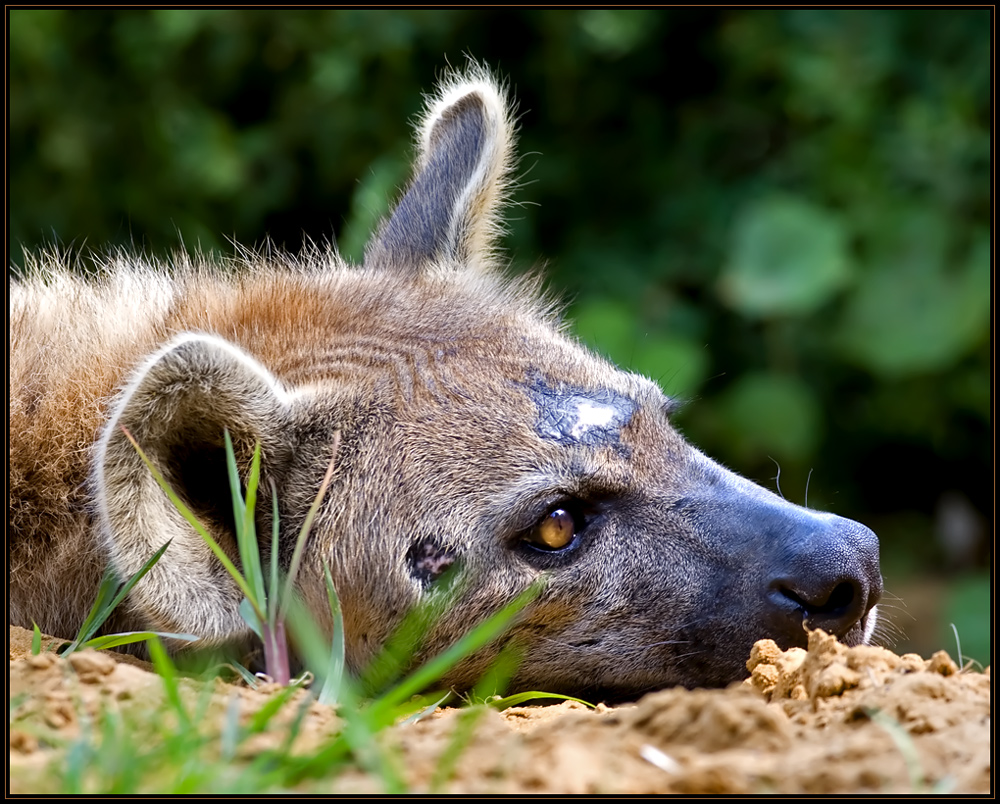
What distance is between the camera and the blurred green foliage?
504 centimetres

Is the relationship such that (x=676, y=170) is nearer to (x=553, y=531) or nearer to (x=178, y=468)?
(x=553, y=531)

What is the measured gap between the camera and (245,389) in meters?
2.16

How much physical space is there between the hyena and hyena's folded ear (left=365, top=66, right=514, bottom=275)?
63 cm

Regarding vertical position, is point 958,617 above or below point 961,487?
below

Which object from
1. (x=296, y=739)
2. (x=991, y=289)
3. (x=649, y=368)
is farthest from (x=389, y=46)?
(x=296, y=739)

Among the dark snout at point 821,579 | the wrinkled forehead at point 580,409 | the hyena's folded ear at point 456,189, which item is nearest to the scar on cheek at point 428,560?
the wrinkled forehead at point 580,409

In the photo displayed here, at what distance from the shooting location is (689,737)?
1.37 metres

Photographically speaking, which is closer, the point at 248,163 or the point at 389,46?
the point at 389,46

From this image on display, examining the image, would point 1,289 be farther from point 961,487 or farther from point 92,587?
point 961,487

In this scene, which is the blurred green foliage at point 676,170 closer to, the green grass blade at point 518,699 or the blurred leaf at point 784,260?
the blurred leaf at point 784,260

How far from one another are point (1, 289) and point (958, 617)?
3.83 metres

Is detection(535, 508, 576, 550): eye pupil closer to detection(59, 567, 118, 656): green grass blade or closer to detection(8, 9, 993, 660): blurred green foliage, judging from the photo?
detection(59, 567, 118, 656): green grass blade


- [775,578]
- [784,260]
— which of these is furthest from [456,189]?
[784,260]

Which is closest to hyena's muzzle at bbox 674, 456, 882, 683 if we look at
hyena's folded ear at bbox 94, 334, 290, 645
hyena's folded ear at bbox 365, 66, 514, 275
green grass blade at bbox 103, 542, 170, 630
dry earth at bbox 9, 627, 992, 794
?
dry earth at bbox 9, 627, 992, 794
